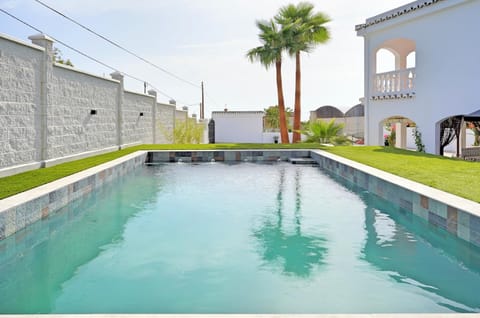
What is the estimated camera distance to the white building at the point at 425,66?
47.9ft

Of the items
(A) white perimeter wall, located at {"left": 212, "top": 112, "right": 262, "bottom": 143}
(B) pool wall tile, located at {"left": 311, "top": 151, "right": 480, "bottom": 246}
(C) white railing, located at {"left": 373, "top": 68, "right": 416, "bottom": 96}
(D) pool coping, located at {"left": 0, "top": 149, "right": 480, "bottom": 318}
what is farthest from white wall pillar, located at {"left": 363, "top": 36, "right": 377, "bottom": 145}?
(A) white perimeter wall, located at {"left": 212, "top": 112, "right": 262, "bottom": 143}

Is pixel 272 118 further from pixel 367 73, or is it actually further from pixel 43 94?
pixel 43 94

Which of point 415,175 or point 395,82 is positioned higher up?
point 395,82

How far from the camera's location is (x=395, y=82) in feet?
58.5

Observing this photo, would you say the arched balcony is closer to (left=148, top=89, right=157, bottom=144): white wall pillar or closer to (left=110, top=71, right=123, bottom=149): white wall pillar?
(left=148, top=89, right=157, bottom=144): white wall pillar

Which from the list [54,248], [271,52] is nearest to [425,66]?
[271,52]

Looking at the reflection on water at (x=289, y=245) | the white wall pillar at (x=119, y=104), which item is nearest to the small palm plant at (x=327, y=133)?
the white wall pillar at (x=119, y=104)

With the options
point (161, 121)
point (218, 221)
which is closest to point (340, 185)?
point (218, 221)

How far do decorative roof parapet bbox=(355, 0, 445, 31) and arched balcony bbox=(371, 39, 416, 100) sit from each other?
104cm

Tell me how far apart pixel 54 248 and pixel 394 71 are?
15332 millimetres

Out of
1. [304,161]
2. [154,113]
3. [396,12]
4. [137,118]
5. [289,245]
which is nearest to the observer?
[289,245]

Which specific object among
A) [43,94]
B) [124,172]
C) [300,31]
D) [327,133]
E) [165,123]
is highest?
[300,31]

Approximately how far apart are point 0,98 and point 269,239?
19.5 ft

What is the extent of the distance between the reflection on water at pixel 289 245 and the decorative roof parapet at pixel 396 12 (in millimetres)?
11571
